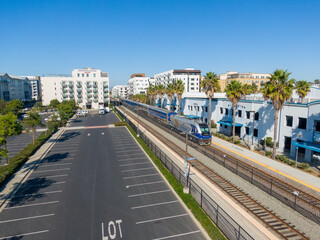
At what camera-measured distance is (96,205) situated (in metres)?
20.0

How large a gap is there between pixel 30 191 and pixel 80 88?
121 metres

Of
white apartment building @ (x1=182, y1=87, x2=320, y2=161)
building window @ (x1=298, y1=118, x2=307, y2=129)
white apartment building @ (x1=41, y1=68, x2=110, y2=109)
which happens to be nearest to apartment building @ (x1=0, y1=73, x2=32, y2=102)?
white apartment building @ (x1=41, y1=68, x2=110, y2=109)

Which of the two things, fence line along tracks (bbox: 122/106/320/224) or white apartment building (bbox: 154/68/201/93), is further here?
white apartment building (bbox: 154/68/201/93)

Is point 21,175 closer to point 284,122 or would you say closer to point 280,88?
point 280,88

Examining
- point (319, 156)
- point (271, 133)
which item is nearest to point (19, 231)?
point (319, 156)

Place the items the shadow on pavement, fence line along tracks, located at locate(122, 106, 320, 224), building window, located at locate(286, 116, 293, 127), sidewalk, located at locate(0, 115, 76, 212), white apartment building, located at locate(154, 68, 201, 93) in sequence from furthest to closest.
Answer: white apartment building, located at locate(154, 68, 201, 93)
building window, located at locate(286, 116, 293, 127)
sidewalk, located at locate(0, 115, 76, 212)
the shadow on pavement
fence line along tracks, located at locate(122, 106, 320, 224)

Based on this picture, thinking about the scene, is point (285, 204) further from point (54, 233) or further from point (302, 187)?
point (54, 233)

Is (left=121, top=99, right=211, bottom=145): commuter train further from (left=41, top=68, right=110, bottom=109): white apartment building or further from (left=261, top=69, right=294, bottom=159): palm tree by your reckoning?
(left=41, top=68, right=110, bottom=109): white apartment building

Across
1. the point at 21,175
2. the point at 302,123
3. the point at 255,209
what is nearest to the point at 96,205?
the point at 21,175

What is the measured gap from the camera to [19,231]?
16.4 meters

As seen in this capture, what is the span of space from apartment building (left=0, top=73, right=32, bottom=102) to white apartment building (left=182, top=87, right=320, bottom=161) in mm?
135786

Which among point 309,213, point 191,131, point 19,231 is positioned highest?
point 191,131

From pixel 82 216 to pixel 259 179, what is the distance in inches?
761

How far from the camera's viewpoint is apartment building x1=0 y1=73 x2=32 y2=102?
13162 centimetres
